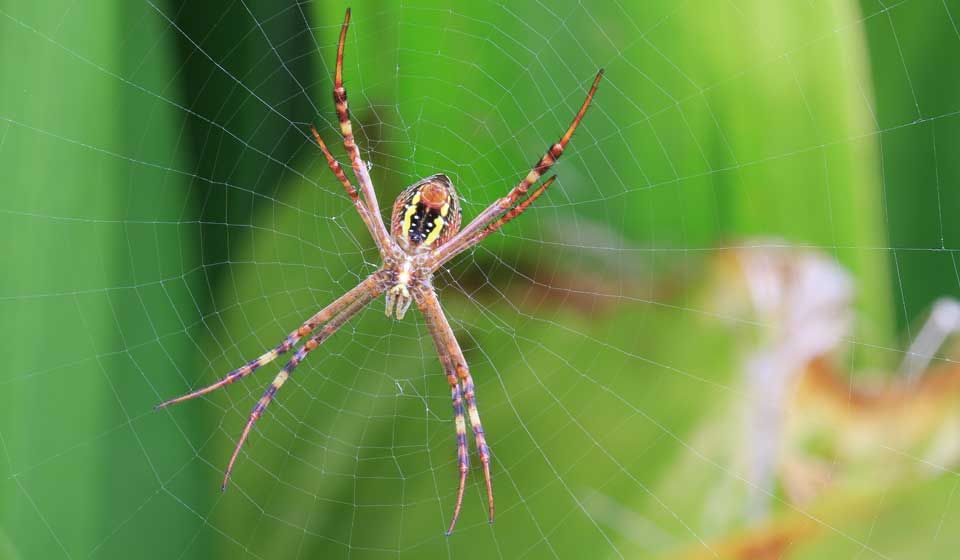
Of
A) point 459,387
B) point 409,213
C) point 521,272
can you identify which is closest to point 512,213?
point 521,272

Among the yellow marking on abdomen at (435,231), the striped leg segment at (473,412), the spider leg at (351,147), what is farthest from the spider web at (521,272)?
the yellow marking on abdomen at (435,231)

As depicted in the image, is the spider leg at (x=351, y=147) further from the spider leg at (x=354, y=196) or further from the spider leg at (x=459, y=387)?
the spider leg at (x=459, y=387)

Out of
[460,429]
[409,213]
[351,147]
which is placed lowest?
[460,429]

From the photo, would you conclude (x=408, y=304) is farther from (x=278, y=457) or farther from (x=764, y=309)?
(x=764, y=309)

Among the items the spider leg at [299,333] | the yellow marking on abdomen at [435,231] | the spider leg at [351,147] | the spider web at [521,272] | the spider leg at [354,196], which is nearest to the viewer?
the spider web at [521,272]

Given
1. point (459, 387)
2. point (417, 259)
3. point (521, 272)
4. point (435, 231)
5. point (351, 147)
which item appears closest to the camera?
point (521, 272)

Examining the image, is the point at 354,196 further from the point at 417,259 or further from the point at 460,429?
the point at 460,429

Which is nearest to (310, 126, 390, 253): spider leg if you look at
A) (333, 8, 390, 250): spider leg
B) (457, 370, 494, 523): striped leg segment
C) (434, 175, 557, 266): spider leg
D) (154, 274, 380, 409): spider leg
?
(333, 8, 390, 250): spider leg

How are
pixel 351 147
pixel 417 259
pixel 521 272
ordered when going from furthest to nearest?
pixel 417 259, pixel 351 147, pixel 521 272
